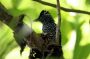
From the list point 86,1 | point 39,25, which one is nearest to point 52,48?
point 39,25

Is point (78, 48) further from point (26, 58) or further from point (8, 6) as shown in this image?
point (8, 6)

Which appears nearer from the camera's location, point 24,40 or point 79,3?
point 24,40

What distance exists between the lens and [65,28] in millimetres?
767

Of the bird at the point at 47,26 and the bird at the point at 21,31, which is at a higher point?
Result: the bird at the point at 21,31

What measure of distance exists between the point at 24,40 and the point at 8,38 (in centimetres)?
24

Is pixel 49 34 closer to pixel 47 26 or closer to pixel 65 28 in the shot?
pixel 47 26

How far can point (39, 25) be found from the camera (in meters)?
0.75

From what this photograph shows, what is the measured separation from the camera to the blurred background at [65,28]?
75cm

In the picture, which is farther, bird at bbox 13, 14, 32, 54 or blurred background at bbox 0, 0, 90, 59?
blurred background at bbox 0, 0, 90, 59

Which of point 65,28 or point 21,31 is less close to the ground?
point 21,31

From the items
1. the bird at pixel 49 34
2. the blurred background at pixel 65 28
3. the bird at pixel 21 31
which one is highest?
the bird at pixel 21 31

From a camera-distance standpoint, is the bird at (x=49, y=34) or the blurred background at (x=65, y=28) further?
the blurred background at (x=65, y=28)

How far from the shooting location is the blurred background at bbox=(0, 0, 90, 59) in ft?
2.45

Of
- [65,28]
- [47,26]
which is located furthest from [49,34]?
[65,28]
